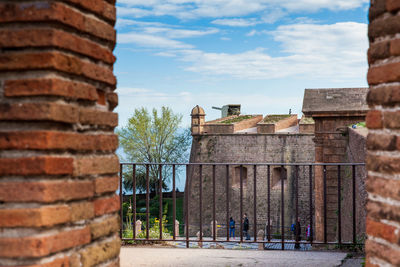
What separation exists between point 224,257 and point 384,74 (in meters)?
3.11

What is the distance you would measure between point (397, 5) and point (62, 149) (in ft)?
5.83

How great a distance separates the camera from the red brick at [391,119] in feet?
7.36

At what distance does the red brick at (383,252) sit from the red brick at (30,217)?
5.29ft

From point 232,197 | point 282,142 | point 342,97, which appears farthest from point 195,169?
point 342,97

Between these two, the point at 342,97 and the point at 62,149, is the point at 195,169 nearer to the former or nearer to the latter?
the point at 342,97

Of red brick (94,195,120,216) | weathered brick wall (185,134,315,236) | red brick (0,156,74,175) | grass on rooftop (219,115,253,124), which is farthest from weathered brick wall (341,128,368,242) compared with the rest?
grass on rooftop (219,115,253,124)

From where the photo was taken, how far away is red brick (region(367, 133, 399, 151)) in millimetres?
2275

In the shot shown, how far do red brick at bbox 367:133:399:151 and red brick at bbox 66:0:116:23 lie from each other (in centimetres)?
159

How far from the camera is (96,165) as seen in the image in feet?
7.84

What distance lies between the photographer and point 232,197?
3159 centimetres

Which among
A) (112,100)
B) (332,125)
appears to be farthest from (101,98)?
(332,125)

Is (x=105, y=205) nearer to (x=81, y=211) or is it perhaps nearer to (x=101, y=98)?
(x=81, y=211)

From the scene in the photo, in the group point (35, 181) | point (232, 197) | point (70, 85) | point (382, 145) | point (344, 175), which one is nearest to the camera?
point (35, 181)

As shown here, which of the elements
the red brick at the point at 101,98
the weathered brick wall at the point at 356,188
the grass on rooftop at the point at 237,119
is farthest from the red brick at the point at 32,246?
the grass on rooftop at the point at 237,119
